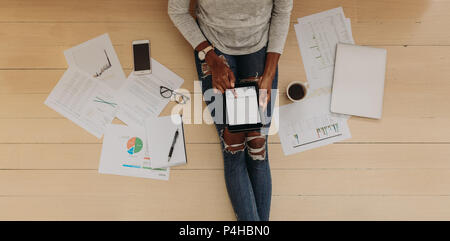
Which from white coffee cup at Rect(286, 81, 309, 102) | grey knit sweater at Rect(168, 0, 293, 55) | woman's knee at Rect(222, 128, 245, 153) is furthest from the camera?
white coffee cup at Rect(286, 81, 309, 102)

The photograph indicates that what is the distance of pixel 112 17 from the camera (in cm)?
122

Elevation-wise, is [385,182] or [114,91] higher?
[114,91]

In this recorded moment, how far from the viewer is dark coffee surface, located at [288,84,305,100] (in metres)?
1.17

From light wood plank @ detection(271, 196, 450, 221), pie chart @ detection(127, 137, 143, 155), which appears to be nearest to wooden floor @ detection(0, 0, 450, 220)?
light wood plank @ detection(271, 196, 450, 221)

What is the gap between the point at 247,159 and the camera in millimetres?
1144

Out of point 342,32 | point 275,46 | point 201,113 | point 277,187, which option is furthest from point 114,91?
point 342,32

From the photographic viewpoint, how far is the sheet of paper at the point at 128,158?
119 cm

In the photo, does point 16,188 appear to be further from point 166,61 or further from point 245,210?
point 245,210

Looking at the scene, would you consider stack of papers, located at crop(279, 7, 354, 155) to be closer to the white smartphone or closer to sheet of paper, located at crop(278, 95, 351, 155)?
sheet of paper, located at crop(278, 95, 351, 155)

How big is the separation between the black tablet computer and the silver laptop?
1.45 ft


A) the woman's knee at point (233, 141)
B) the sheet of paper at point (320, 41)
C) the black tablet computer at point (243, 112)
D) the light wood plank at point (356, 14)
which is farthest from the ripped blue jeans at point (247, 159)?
the light wood plank at point (356, 14)

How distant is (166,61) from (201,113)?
0.27m

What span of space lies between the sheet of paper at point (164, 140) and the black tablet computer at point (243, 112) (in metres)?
0.32

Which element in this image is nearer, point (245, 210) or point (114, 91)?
point (245, 210)
